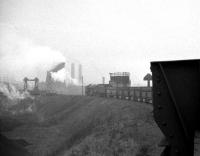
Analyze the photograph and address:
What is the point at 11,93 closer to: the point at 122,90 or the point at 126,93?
the point at 122,90

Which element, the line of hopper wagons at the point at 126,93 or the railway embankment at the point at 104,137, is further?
the line of hopper wagons at the point at 126,93

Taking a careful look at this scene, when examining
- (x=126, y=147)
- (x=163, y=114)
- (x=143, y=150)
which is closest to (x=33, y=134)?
(x=126, y=147)

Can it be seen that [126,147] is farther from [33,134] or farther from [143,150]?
[33,134]

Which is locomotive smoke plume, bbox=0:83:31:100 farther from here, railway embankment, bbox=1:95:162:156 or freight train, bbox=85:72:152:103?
railway embankment, bbox=1:95:162:156

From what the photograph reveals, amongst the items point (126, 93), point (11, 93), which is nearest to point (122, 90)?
point (126, 93)

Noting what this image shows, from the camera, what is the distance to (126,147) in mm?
11500

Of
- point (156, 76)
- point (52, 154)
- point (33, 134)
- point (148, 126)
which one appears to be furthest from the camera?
point (33, 134)

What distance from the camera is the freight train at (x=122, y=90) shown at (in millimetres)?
19145

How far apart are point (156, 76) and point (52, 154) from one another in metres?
16.1

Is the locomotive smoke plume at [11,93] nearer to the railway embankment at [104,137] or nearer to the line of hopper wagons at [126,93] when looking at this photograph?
the line of hopper wagons at [126,93]

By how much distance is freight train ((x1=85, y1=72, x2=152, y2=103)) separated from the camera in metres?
19.1

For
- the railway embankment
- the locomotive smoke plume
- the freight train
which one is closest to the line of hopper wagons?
the freight train

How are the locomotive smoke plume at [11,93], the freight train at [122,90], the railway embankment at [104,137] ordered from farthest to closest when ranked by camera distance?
1. the locomotive smoke plume at [11,93]
2. the freight train at [122,90]
3. the railway embankment at [104,137]

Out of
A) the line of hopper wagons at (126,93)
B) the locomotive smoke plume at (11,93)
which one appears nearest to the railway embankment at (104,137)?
the line of hopper wagons at (126,93)
